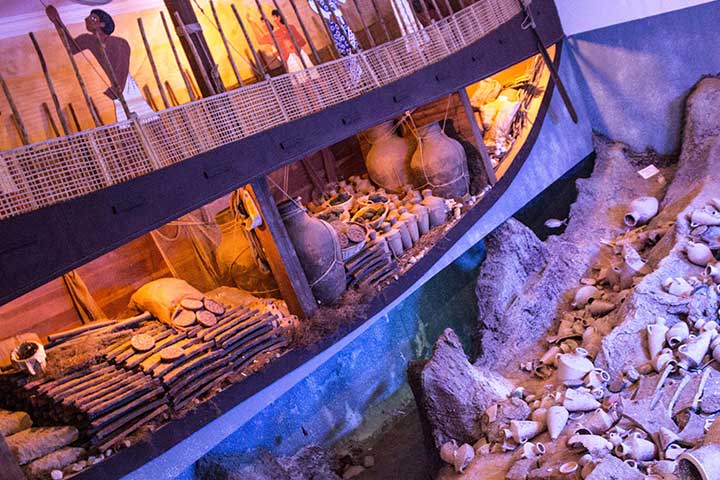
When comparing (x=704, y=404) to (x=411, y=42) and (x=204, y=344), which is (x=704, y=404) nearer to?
(x=204, y=344)

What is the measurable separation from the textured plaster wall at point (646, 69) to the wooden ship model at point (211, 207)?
150cm

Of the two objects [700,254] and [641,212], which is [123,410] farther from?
[641,212]

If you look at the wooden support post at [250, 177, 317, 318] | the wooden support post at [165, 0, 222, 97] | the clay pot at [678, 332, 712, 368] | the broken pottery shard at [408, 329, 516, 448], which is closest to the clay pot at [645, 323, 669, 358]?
the clay pot at [678, 332, 712, 368]

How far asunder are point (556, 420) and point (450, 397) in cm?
79

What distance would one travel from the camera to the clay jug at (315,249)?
522 centimetres

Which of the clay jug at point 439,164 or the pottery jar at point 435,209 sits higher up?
the clay jug at point 439,164

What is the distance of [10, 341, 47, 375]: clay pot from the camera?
165 inches

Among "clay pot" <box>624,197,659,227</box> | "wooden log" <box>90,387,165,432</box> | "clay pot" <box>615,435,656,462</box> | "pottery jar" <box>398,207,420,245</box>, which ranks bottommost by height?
"clay pot" <box>615,435,656,462</box>

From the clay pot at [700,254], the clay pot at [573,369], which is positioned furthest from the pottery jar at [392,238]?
the clay pot at [700,254]

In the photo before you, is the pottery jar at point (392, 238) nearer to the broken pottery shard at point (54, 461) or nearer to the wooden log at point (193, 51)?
the wooden log at point (193, 51)

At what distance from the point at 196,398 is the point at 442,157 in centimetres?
347

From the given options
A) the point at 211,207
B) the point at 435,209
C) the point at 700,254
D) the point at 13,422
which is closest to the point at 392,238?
the point at 435,209

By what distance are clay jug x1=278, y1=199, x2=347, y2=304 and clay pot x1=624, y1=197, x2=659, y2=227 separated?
145 inches

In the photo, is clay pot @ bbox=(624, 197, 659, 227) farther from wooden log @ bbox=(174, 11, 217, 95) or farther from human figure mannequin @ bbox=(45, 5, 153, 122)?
human figure mannequin @ bbox=(45, 5, 153, 122)
